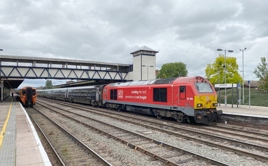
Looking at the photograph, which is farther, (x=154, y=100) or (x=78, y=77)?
(x=78, y=77)

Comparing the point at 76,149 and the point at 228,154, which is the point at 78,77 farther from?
the point at 228,154

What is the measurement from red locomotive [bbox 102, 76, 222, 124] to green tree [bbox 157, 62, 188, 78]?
216 feet

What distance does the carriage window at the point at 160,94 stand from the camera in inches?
671

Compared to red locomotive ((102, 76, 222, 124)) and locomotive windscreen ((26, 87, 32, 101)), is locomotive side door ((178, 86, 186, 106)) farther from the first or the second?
locomotive windscreen ((26, 87, 32, 101))

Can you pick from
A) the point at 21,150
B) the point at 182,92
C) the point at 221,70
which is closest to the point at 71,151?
the point at 21,150

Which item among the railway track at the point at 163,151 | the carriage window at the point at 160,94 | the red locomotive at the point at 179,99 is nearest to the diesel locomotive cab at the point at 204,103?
the red locomotive at the point at 179,99

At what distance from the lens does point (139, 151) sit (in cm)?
909

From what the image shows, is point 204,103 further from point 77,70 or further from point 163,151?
point 77,70

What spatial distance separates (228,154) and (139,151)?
330 centimetres

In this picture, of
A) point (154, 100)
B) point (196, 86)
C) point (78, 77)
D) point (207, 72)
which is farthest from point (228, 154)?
point (207, 72)

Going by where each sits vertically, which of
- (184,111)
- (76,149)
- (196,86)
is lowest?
(76,149)

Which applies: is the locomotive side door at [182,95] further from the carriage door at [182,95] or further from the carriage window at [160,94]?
the carriage window at [160,94]

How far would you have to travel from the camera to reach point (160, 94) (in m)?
17.6

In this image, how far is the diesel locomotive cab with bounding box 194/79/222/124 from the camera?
47.7 ft
